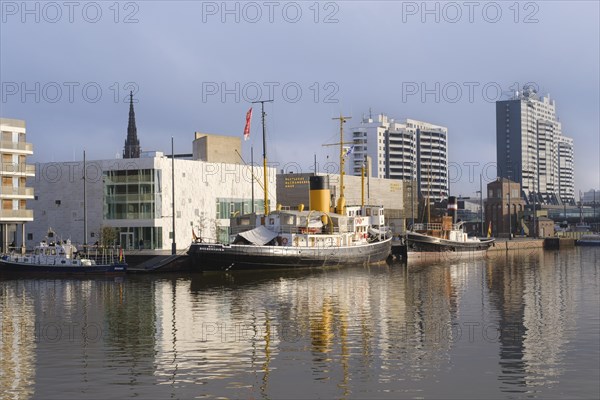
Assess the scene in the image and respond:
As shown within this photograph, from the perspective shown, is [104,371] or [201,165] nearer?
[104,371]

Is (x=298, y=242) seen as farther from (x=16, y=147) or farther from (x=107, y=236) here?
(x=16, y=147)

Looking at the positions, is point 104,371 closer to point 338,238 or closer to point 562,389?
point 562,389

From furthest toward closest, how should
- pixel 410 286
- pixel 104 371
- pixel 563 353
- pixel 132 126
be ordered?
pixel 132 126, pixel 410 286, pixel 563 353, pixel 104 371

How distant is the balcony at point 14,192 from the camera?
85.2m

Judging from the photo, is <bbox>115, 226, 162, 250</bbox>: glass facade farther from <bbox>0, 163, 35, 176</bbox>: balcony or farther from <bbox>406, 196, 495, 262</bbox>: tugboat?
<bbox>406, 196, 495, 262</bbox>: tugboat

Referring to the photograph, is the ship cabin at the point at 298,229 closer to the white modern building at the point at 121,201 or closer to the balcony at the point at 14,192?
the white modern building at the point at 121,201

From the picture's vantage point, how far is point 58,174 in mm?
99250

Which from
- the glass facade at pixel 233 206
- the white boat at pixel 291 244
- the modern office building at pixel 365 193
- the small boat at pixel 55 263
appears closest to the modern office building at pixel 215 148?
the glass facade at pixel 233 206

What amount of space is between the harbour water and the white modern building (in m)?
35.5

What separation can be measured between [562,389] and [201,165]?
8144 centimetres

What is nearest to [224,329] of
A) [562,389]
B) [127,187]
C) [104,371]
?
[104,371]

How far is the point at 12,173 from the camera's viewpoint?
281 ft

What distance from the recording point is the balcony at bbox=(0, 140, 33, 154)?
84631 millimetres

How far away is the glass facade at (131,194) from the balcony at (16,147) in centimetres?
1296
